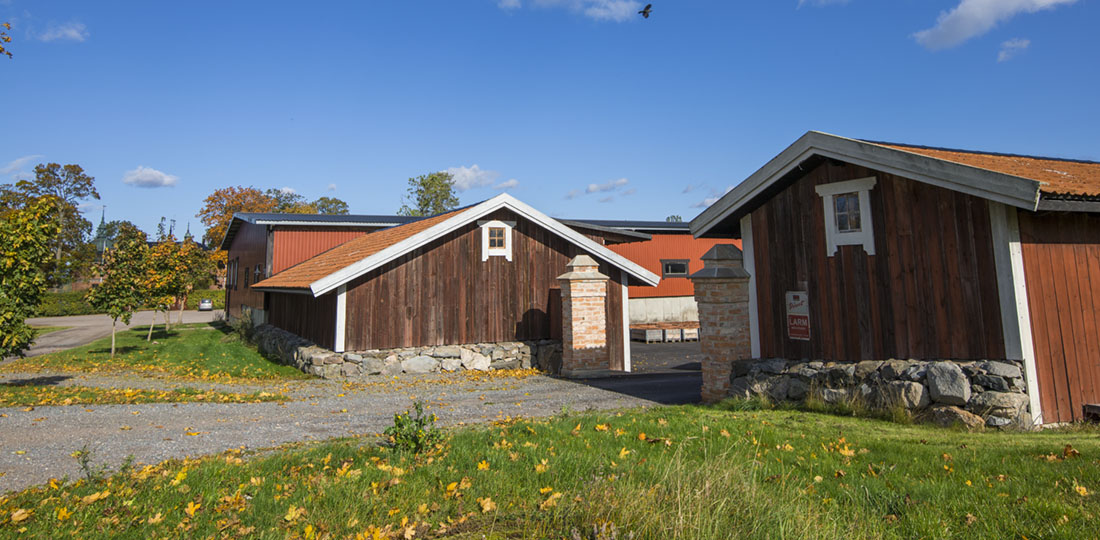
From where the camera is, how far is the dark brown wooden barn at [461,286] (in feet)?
43.9

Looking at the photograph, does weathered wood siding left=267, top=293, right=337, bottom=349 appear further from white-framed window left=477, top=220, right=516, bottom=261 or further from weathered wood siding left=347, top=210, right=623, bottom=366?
white-framed window left=477, top=220, right=516, bottom=261

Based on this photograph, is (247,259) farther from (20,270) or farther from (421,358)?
(421,358)

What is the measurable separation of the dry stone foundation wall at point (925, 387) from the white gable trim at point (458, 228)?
7.20m

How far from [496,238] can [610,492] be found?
11680 mm

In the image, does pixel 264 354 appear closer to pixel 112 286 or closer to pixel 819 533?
pixel 112 286

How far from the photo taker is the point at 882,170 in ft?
25.5

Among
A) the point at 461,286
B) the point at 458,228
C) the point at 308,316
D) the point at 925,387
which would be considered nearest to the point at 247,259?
the point at 308,316

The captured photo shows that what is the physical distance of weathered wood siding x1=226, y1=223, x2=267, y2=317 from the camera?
23.9 m

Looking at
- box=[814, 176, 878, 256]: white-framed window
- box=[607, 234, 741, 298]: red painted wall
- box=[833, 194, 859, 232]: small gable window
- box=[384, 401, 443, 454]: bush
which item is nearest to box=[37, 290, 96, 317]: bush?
box=[607, 234, 741, 298]: red painted wall

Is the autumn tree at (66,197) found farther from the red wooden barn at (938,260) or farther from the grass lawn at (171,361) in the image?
the red wooden barn at (938,260)

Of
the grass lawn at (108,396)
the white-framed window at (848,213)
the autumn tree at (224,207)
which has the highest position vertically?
the autumn tree at (224,207)

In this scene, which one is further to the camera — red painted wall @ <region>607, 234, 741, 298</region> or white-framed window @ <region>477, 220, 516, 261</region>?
red painted wall @ <region>607, 234, 741, 298</region>

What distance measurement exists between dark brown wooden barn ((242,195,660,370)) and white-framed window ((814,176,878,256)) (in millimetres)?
7309

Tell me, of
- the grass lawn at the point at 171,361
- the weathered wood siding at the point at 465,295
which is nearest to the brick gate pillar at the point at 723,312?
the weathered wood siding at the point at 465,295
